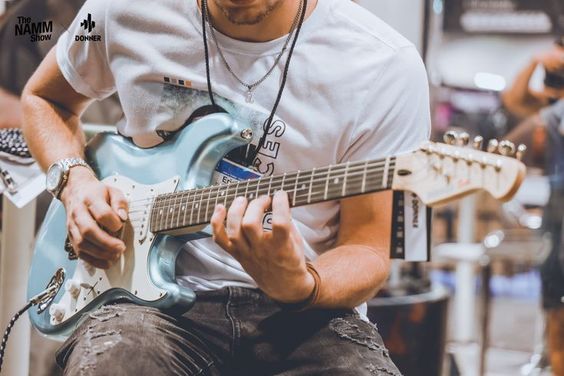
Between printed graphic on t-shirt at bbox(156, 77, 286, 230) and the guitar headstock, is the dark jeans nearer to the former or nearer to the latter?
printed graphic on t-shirt at bbox(156, 77, 286, 230)

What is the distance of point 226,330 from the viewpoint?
145cm

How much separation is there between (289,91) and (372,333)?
433 mm

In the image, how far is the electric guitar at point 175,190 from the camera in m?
1.18

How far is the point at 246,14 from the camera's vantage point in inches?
59.9

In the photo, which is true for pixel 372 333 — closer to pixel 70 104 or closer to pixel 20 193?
pixel 70 104

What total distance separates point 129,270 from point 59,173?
0.86ft

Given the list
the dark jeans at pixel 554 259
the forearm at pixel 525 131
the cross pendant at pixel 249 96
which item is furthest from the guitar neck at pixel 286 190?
the forearm at pixel 525 131

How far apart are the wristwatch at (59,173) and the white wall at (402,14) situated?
50.0 inches

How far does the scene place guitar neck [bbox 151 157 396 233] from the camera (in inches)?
48.6

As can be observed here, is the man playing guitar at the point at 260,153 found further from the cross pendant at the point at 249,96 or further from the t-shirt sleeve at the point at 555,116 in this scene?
Answer: the t-shirt sleeve at the point at 555,116

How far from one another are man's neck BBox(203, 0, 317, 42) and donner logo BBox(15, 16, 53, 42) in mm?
655

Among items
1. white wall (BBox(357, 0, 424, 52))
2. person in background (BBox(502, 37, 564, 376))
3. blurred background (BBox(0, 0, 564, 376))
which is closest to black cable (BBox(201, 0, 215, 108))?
blurred background (BBox(0, 0, 564, 376))

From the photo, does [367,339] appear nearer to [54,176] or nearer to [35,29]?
[54,176]

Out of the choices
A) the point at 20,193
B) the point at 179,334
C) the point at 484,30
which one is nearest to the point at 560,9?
the point at 484,30
